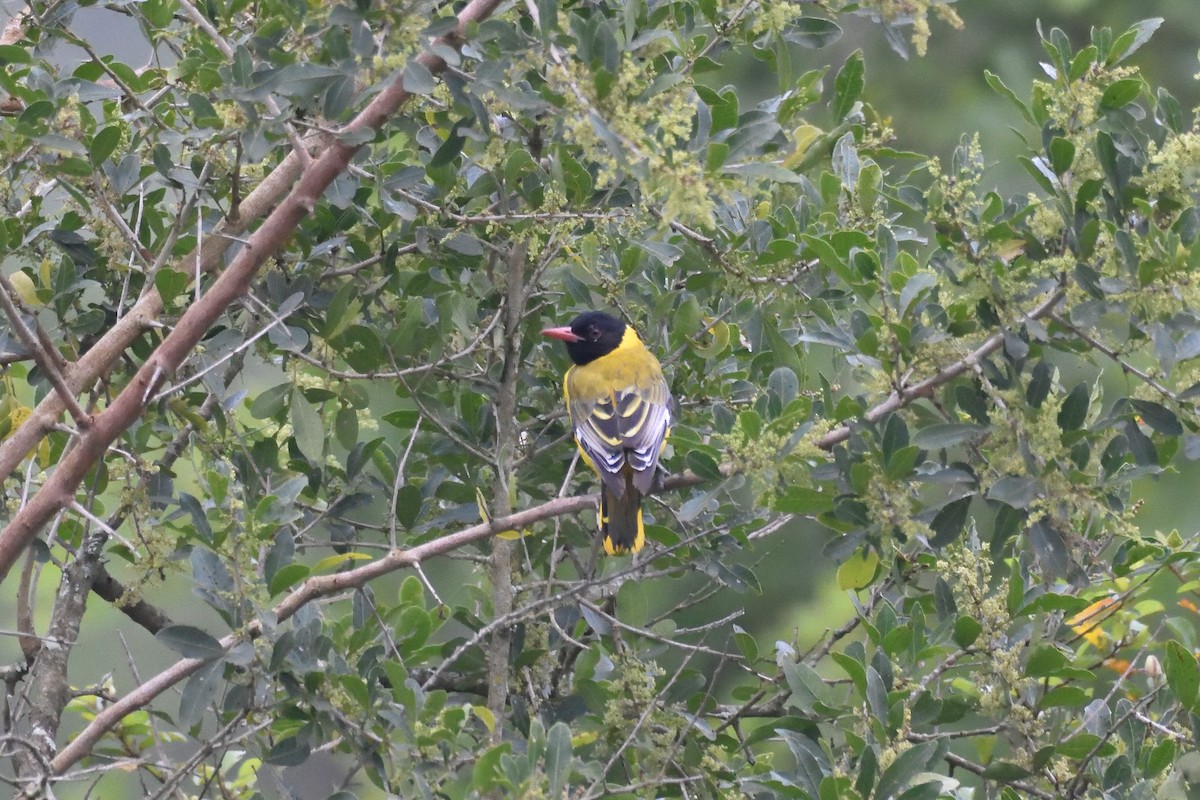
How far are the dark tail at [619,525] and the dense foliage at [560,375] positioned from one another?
2.8 inches

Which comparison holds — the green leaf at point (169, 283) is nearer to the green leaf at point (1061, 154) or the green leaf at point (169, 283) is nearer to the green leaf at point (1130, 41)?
the green leaf at point (1061, 154)

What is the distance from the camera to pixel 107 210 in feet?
11.0

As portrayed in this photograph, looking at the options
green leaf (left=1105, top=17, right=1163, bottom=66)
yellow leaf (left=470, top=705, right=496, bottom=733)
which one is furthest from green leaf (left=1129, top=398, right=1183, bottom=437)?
yellow leaf (left=470, top=705, right=496, bottom=733)

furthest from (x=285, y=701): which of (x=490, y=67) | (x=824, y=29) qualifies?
(x=824, y=29)

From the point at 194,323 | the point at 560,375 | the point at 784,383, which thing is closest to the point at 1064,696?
the point at 784,383

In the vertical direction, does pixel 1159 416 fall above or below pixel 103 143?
below

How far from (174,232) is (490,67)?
93cm

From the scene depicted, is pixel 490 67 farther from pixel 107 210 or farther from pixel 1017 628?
pixel 1017 628

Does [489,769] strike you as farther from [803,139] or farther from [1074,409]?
[803,139]

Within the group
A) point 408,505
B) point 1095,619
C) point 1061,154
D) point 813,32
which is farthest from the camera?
point 1095,619

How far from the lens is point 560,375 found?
4.26 meters

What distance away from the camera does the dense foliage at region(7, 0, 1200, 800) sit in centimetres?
301

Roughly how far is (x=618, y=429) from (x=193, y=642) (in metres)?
1.54

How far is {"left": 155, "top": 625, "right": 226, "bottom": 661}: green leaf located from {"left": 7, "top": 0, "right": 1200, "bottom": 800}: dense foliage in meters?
0.01
